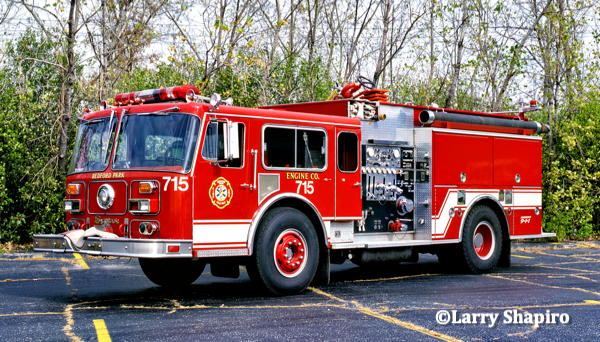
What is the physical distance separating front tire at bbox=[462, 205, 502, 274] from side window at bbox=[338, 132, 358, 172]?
287cm

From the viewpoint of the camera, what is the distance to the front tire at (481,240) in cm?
1182

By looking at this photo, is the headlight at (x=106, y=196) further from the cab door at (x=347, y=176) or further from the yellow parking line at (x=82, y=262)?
the yellow parking line at (x=82, y=262)

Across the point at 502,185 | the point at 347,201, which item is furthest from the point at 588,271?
the point at 347,201

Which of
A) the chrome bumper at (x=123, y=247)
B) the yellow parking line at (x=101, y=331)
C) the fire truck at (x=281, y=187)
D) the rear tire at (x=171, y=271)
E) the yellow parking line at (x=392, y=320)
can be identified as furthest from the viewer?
the rear tire at (x=171, y=271)

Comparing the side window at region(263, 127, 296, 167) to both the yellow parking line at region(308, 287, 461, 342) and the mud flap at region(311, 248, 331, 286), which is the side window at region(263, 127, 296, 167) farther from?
the yellow parking line at region(308, 287, 461, 342)

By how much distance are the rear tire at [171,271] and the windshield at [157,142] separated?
6.61 feet

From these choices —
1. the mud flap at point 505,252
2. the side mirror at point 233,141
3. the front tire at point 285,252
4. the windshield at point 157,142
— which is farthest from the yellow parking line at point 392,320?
the mud flap at point 505,252

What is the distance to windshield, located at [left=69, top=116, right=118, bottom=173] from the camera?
874cm

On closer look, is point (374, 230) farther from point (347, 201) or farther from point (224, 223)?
point (224, 223)

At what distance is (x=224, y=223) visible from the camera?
8477mm

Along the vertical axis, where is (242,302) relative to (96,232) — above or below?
below

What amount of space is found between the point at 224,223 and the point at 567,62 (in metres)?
13.8

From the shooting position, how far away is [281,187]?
9.12 m

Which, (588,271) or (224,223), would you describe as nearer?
(224,223)
